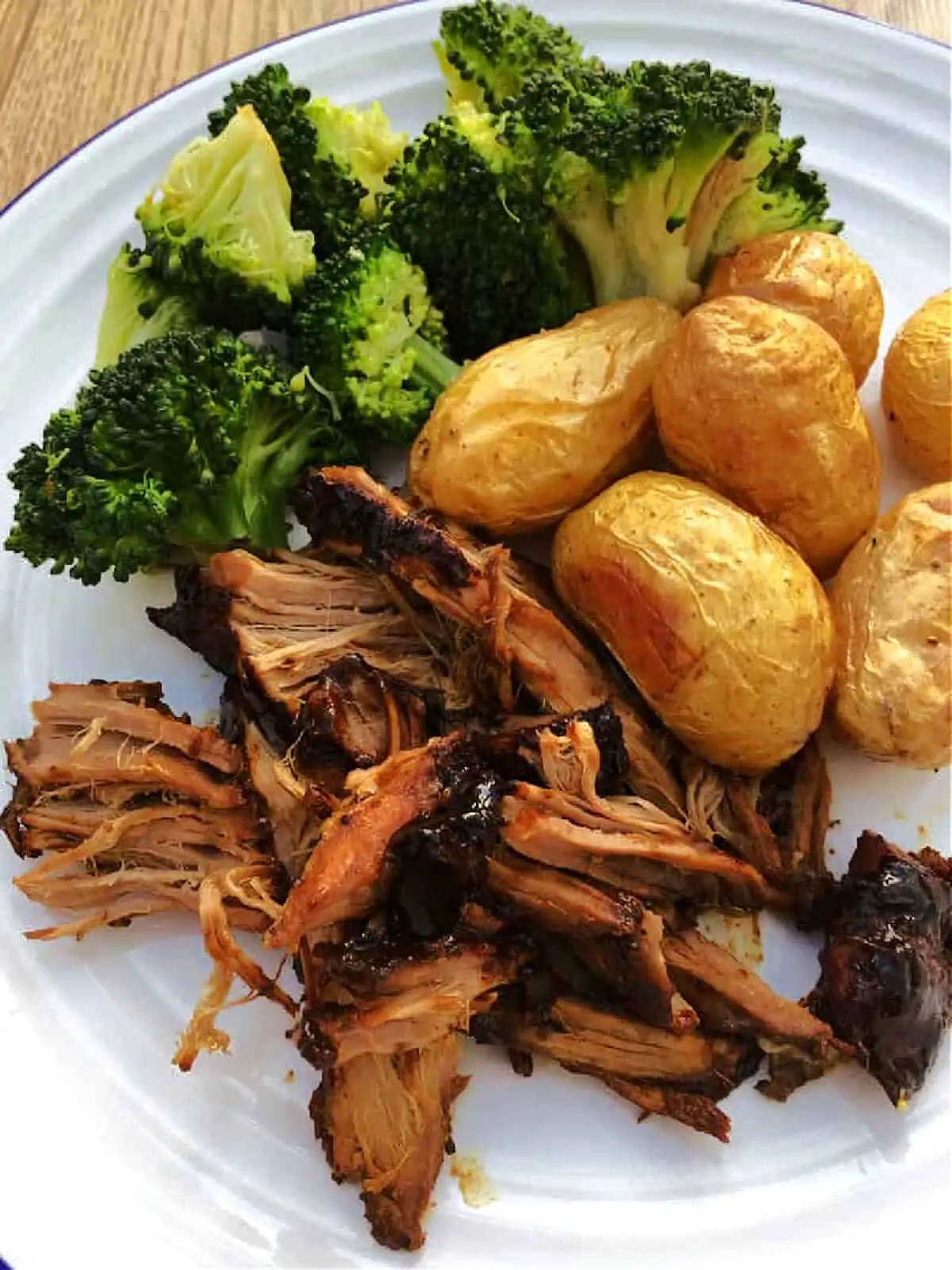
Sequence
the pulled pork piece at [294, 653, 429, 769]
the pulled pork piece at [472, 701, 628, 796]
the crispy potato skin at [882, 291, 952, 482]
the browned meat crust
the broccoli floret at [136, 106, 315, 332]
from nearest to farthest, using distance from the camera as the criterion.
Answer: the browned meat crust < the pulled pork piece at [472, 701, 628, 796] < the pulled pork piece at [294, 653, 429, 769] < the crispy potato skin at [882, 291, 952, 482] < the broccoli floret at [136, 106, 315, 332]

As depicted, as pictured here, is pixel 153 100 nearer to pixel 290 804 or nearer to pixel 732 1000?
pixel 290 804

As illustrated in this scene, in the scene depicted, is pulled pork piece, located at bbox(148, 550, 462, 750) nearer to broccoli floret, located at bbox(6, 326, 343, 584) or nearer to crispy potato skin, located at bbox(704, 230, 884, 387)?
broccoli floret, located at bbox(6, 326, 343, 584)

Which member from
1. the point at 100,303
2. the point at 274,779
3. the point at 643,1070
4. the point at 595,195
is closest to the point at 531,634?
the point at 274,779

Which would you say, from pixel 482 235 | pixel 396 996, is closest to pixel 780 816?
pixel 396 996

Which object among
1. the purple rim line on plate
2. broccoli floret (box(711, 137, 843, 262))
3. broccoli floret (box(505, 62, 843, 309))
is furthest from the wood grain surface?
broccoli floret (box(505, 62, 843, 309))

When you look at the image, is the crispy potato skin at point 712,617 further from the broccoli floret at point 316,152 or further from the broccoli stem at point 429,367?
the broccoli floret at point 316,152

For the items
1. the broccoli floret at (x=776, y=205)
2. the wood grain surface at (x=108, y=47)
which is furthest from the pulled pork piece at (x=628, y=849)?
the wood grain surface at (x=108, y=47)

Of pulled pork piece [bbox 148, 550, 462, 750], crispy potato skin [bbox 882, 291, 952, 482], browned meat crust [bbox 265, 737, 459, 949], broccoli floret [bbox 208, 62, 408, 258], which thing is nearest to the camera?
browned meat crust [bbox 265, 737, 459, 949]
